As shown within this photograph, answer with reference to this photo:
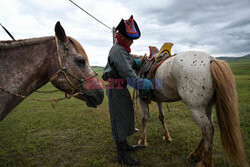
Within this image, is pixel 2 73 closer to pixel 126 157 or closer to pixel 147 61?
pixel 126 157

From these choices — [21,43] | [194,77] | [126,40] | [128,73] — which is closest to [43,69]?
[21,43]

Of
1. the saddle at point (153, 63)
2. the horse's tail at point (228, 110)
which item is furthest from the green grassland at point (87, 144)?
the saddle at point (153, 63)

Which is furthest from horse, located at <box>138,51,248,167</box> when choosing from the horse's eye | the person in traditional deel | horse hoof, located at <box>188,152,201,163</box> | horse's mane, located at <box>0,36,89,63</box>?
horse's mane, located at <box>0,36,89,63</box>

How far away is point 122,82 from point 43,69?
125 cm

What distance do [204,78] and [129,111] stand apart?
138 cm

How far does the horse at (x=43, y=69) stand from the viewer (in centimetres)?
168

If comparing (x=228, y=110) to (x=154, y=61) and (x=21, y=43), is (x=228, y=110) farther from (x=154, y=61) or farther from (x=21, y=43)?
(x=21, y=43)

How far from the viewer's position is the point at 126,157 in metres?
2.65

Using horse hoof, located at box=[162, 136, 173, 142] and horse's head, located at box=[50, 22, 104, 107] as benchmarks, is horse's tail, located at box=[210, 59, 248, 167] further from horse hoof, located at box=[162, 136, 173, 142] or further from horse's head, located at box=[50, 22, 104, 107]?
horse's head, located at box=[50, 22, 104, 107]

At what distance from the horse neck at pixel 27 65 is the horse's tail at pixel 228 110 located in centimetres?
238

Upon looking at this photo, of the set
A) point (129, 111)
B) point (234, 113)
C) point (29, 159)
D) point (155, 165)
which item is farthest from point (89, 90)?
point (29, 159)

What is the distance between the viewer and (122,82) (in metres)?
2.51

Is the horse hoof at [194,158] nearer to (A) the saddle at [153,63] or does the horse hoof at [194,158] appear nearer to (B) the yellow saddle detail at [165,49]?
(A) the saddle at [153,63]

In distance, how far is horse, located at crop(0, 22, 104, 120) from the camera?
1.68 meters
